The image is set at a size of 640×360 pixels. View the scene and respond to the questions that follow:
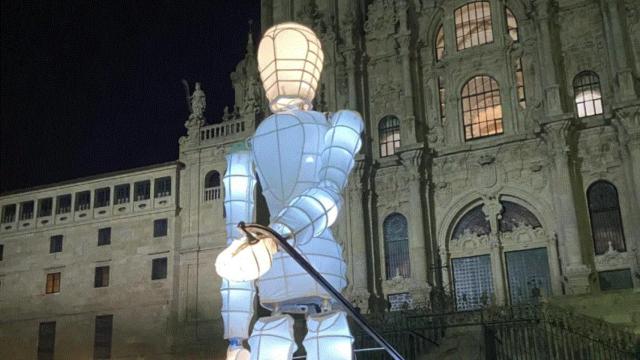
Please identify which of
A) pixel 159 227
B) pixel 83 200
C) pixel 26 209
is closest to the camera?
pixel 159 227

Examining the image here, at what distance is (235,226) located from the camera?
8609 millimetres

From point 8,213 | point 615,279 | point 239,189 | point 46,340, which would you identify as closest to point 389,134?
point 615,279

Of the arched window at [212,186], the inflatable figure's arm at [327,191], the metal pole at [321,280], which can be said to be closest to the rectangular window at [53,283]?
the arched window at [212,186]

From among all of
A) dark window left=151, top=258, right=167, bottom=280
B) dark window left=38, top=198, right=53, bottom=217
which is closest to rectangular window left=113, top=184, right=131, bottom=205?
dark window left=151, top=258, right=167, bottom=280

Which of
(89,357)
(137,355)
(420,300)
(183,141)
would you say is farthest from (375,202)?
(89,357)

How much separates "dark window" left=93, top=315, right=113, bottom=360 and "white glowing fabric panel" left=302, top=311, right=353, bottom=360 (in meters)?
24.6

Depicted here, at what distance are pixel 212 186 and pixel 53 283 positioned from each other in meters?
9.11

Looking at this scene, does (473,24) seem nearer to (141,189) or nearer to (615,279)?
(615,279)

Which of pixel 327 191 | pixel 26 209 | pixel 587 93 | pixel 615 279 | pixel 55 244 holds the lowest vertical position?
pixel 615 279

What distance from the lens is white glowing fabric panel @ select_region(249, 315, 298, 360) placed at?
24.8ft

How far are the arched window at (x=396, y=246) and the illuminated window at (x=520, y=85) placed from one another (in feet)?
20.9

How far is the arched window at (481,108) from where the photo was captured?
90.7 feet

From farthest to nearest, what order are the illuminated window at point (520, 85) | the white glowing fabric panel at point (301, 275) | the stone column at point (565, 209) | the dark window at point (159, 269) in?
the dark window at point (159, 269) < the illuminated window at point (520, 85) < the stone column at point (565, 209) < the white glowing fabric panel at point (301, 275)

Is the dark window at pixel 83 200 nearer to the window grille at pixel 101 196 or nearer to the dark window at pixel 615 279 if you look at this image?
the window grille at pixel 101 196
